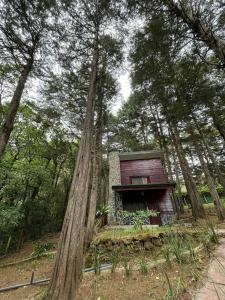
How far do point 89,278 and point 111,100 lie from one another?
8.67 meters

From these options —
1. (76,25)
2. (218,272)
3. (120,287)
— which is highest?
(76,25)

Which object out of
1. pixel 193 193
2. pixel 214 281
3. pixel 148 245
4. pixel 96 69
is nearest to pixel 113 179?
pixel 193 193

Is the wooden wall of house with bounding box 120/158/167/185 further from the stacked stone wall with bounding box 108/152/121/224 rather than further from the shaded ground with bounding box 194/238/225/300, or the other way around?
the shaded ground with bounding box 194/238/225/300

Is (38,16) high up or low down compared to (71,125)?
up

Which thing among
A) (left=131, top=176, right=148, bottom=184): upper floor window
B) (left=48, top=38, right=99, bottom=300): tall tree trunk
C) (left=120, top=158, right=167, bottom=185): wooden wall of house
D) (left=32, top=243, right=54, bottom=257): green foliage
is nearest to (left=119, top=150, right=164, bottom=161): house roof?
(left=120, top=158, right=167, bottom=185): wooden wall of house

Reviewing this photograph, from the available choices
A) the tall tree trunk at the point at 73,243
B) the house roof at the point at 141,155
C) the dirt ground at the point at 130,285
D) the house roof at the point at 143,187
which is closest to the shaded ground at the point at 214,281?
the dirt ground at the point at 130,285

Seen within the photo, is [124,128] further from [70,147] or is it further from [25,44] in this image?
[25,44]

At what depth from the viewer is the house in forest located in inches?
438

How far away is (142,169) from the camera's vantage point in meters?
14.5

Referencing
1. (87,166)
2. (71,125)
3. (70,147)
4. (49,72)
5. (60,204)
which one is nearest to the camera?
(87,166)

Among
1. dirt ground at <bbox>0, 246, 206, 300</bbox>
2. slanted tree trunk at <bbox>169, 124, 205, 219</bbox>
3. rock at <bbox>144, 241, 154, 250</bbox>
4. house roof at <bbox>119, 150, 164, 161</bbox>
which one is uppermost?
house roof at <bbox>119, 150, 164, 161</bbox>

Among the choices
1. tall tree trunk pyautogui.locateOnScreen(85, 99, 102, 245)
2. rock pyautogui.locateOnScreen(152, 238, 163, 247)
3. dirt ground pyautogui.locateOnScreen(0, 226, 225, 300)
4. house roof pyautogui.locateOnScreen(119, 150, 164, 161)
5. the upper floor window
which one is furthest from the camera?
house roof pyautogui.locateOnScreen(119, 150, 164, 161)

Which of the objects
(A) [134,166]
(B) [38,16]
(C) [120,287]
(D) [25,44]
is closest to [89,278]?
(C) [120,287]

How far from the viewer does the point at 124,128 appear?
17938 mm
